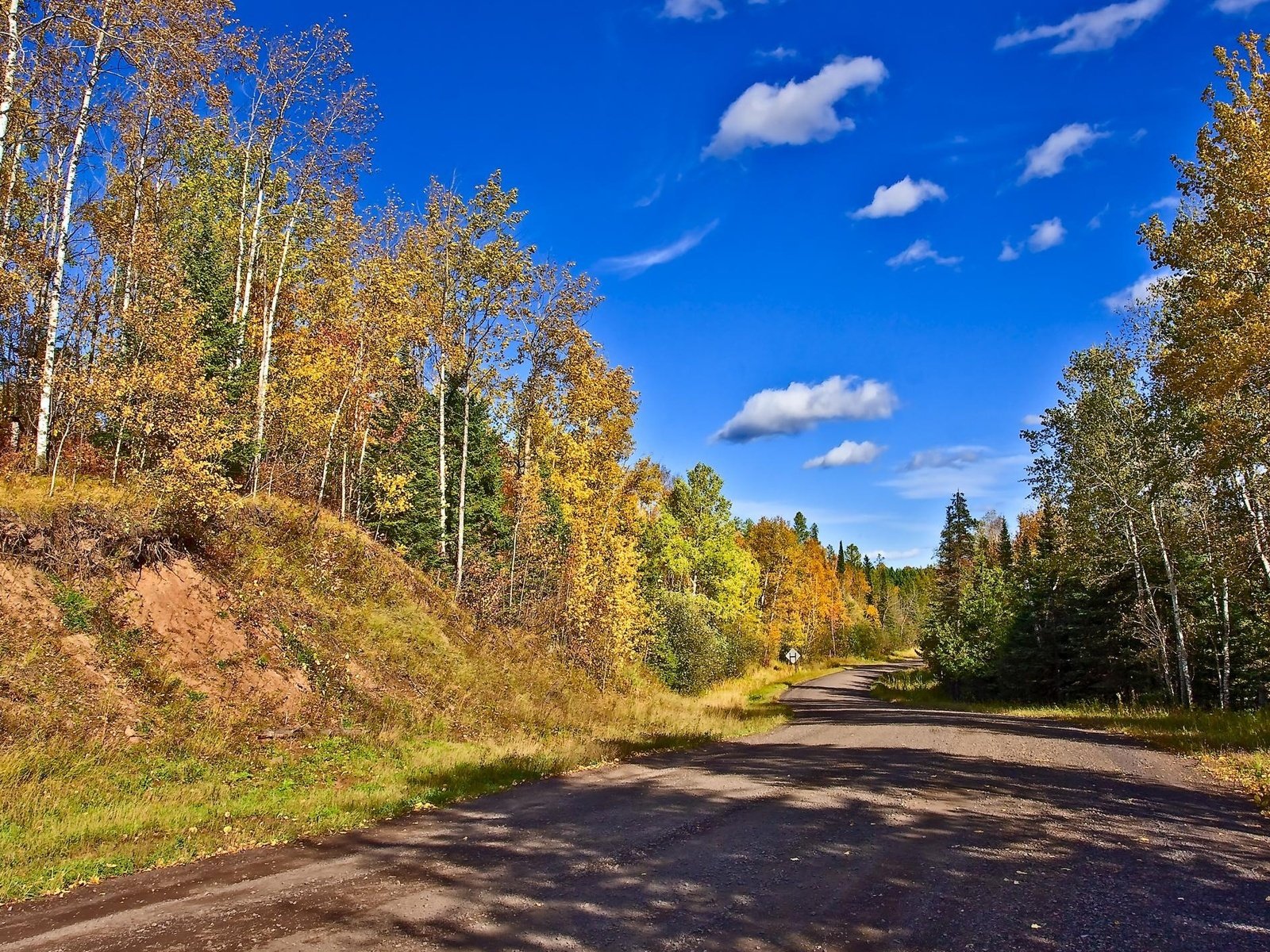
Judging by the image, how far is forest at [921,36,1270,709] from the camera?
1330 cm

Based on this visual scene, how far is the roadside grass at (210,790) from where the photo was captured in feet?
22.7

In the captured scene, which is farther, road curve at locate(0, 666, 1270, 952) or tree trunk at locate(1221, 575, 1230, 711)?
tree trunk at locate(1221, 575, 1230, 711)

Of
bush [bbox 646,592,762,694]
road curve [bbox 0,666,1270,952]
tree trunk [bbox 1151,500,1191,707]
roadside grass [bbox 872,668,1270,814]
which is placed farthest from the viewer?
bush [bbox 646,592,762,694]

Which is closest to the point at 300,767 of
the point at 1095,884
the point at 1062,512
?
the point at 1095,884

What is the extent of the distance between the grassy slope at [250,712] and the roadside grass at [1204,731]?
10.1 meters

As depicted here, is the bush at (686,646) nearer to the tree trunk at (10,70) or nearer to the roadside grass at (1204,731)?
the roadside grass at (1204,731)

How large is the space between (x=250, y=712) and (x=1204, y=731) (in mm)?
20059

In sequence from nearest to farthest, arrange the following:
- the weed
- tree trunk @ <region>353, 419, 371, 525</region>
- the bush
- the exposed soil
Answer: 1. the weed
2. the exposed soil
3. tree trunk @ <region>353, 419, 371, 525</region>
4. the bush

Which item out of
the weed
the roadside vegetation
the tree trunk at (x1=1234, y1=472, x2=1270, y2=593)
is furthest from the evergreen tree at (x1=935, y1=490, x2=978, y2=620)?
the weed

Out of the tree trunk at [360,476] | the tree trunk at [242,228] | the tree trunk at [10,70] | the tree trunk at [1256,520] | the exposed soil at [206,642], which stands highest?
the tree trunk at [242,228]

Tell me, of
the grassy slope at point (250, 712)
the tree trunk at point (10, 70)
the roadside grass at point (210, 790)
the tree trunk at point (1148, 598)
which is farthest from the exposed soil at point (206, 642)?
the tree trunk at point (1148, 598)

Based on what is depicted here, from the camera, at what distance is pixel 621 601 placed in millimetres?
23234

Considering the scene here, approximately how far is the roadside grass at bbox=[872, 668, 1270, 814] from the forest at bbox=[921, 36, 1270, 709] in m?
2.76

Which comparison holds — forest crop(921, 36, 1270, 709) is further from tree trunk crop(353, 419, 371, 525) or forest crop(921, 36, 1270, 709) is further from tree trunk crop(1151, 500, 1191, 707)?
tree trunk crop(353, 419, 371, 525)
